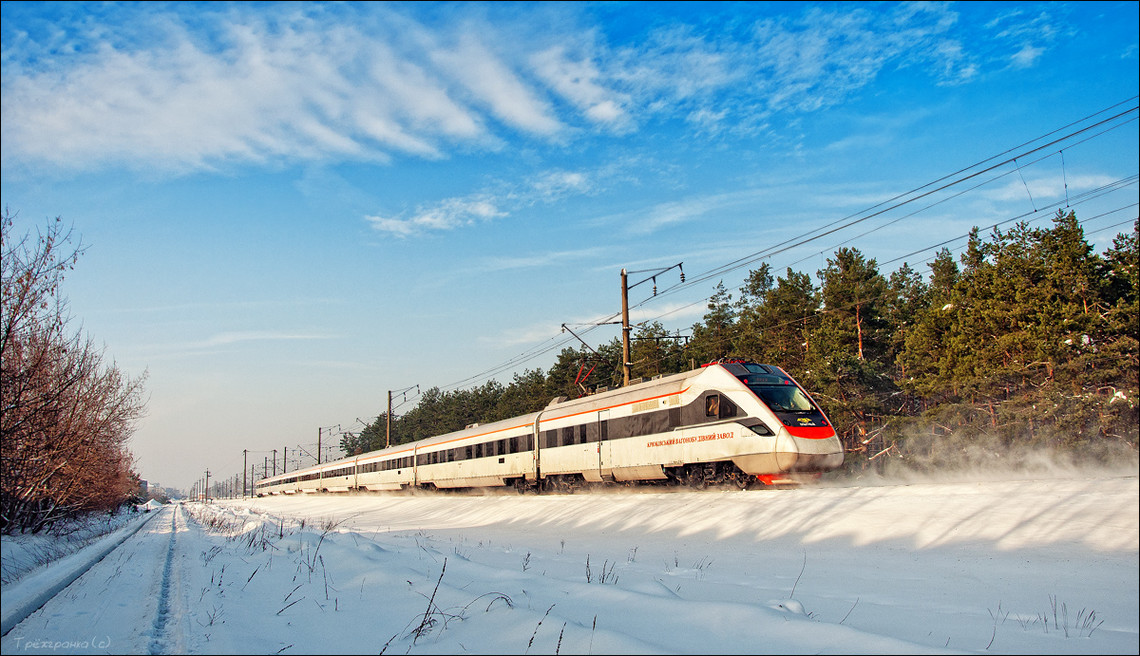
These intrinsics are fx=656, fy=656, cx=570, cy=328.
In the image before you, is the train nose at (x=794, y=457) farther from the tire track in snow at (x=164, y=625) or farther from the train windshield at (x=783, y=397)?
the tire track in snow at (x=164, y=625)

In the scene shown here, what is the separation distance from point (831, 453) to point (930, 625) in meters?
10.4

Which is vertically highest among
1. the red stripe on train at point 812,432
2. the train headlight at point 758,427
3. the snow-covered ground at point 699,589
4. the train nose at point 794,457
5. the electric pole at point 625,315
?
the electric pole at point 625,315

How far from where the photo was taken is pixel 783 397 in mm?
15031

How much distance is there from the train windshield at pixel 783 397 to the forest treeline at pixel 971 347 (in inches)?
215

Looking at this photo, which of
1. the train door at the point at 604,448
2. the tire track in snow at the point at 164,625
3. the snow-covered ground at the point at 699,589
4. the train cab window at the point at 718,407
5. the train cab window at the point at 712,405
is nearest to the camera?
the snow-covered ground at the point at 699,589

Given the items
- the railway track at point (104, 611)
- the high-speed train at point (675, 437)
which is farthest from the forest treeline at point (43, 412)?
the high-speed train at point (675, 437)

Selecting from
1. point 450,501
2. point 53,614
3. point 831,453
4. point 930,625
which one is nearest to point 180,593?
point 53,614

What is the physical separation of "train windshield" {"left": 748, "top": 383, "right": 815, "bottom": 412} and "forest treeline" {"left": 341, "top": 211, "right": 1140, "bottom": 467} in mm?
5453

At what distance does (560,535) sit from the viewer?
488 inches

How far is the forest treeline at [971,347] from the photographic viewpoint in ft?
61.3

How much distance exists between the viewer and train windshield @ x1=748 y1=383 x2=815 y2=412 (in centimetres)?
1467

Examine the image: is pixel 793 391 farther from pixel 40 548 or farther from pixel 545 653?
pixel 40 548

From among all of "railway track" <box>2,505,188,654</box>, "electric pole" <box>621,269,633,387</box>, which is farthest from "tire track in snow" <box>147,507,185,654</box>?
"electric pole" <box>621,269,633,387</box>

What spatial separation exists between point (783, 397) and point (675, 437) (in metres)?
2.91
